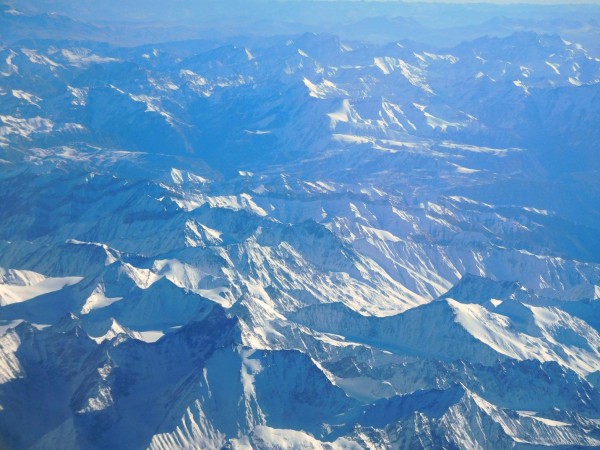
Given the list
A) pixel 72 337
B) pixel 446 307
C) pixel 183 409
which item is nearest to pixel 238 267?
pixel 446 307

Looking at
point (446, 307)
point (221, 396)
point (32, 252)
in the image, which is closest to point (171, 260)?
point (32, 252)

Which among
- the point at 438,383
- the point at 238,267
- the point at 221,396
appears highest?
the point at 221,396

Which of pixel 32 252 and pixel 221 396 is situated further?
pixel 32 252

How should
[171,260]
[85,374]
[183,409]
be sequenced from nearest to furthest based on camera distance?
[183,409] → [85,374] → [171,260]

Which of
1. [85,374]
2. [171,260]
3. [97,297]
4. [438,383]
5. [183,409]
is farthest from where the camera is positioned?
[171,260]

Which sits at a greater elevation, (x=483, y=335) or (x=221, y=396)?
(x=221, y=396)

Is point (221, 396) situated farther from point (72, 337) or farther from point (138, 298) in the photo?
point (138, 298)

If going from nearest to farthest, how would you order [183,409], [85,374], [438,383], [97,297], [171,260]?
[183,409] < [85,374] < [438,383] < [97,297] < [171,260]

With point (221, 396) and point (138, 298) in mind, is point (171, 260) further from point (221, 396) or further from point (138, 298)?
point (221, 396)

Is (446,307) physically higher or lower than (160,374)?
lower
